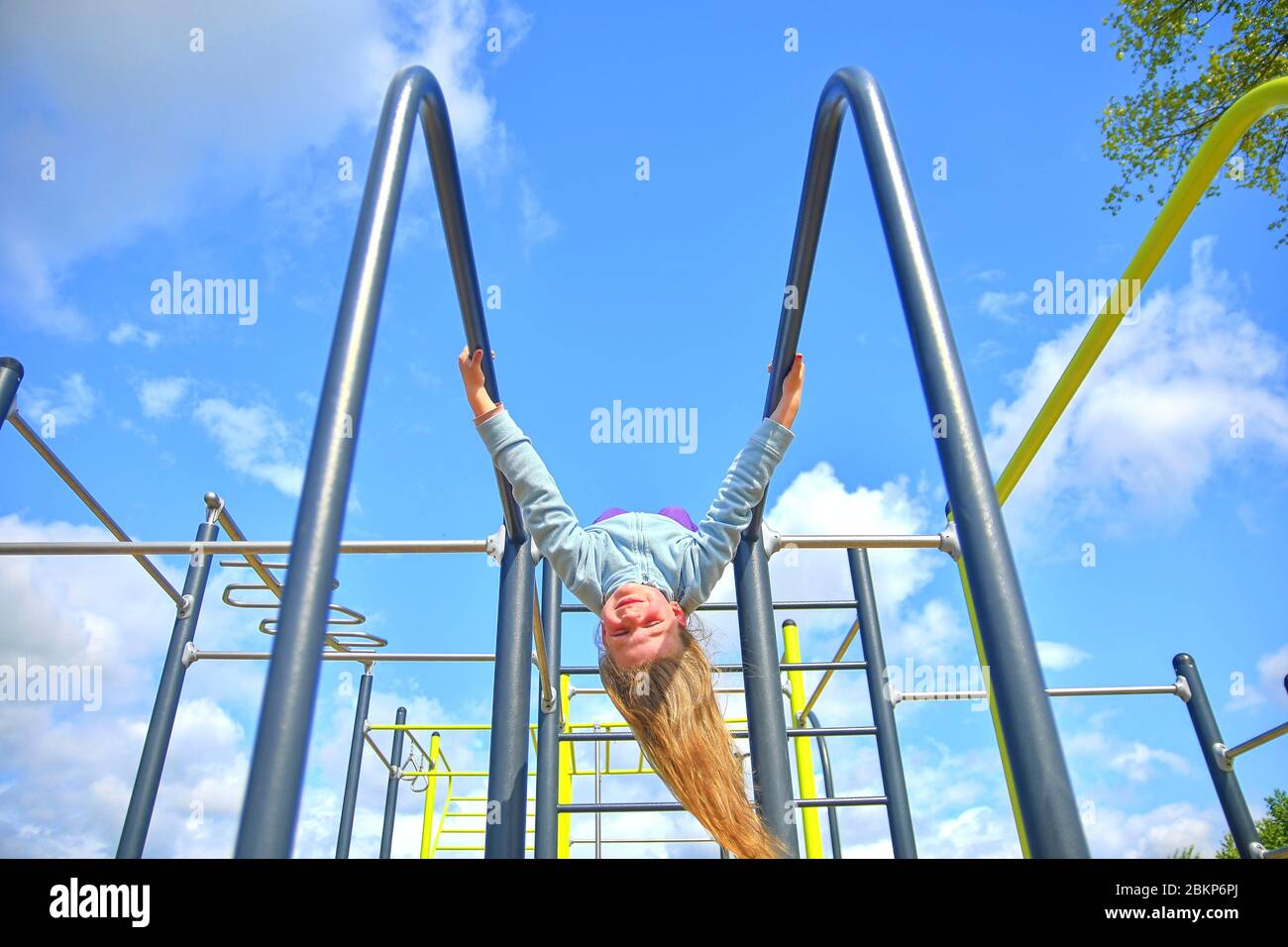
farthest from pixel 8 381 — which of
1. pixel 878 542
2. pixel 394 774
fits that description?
pixel 394 774

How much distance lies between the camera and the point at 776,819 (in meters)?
2.31

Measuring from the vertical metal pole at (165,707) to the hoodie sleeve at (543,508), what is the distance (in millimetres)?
1691

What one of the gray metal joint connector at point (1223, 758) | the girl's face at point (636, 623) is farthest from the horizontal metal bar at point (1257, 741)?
the girl's face at point (636, 623)

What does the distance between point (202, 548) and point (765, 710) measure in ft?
6.38

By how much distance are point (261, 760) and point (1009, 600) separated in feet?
2.74

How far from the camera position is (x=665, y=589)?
2.41 metres

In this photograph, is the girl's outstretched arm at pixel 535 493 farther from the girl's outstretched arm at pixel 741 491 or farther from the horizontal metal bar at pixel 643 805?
the horizontal metal bar at pixel 643 805

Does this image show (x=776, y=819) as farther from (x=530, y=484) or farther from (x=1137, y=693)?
(x=1137, y=693)

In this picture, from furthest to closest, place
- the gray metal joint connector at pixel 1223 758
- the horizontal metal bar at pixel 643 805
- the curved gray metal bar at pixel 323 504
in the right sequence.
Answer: the gray metal joint connector at pixel 1223 758 < the horizontal metal bar at pixel 643 805 < the curved gray metal bar at pixel 323 504

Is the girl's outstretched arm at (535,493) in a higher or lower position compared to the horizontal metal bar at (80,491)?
lower

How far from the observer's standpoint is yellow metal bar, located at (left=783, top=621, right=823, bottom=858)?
13.7 ft

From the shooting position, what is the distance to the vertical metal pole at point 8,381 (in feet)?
8.48

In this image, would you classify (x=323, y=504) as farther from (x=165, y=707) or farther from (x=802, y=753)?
(x=802, y=753)
